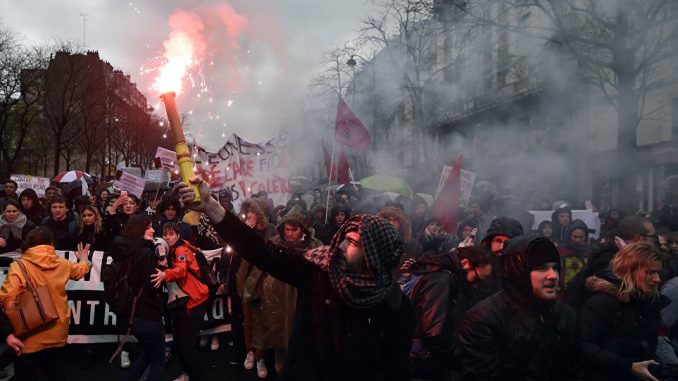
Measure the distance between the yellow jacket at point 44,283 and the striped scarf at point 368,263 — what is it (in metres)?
2.56

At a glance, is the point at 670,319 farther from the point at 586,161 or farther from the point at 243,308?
the point at 586,161

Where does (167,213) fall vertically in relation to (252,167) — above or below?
below

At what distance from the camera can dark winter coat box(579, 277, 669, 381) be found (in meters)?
2.77

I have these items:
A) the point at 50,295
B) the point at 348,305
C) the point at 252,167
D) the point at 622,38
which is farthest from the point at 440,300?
the point at 622,38

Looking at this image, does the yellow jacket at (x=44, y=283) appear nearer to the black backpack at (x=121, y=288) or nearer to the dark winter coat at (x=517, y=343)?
the black backpack at (x=121, y=288)

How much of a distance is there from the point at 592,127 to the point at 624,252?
→ 1812cm

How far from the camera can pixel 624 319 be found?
2855 millimetres

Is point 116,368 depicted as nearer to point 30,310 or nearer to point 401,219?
point 30,310

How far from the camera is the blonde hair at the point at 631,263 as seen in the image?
9.61ft

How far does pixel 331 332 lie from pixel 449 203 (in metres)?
5.09

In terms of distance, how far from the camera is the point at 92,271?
5.48 meters

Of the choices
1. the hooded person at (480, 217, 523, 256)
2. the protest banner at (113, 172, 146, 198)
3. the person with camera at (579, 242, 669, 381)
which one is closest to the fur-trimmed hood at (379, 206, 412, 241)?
the hooded person at (480, 217, 523, 256)

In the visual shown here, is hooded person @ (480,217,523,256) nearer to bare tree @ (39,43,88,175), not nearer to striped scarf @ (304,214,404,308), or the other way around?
striped scarf @ (304,214,404,308)

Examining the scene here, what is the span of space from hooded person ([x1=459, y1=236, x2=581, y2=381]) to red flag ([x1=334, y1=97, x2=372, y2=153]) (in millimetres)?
6743
